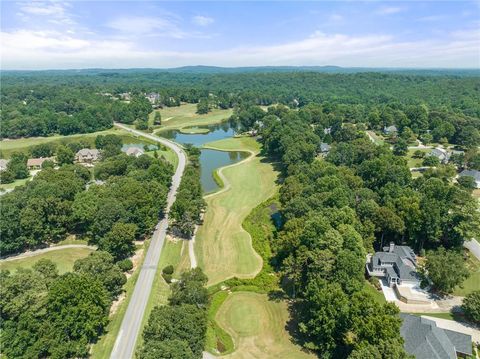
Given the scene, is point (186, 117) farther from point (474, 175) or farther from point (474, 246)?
point (474, 246)

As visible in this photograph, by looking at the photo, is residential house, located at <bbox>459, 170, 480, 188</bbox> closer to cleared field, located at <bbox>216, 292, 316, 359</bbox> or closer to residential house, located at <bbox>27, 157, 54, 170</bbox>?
cleared field, located at <bbox>216, 292, 316, 359</bbox>

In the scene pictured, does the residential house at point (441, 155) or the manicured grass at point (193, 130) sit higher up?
the residential house at point (441, 155)

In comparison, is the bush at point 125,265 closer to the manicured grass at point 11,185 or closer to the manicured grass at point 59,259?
the manicured grass at point 59,259

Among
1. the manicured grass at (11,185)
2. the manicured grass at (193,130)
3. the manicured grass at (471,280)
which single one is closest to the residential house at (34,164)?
the manicured grass at (11,185)

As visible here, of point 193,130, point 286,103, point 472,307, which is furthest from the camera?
point 286,103

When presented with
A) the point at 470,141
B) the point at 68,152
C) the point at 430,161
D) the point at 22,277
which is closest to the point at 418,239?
the point at 430,161

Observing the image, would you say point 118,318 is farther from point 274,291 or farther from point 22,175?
point 22,175

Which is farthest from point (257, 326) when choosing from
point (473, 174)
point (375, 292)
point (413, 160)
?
point (413, 160)
